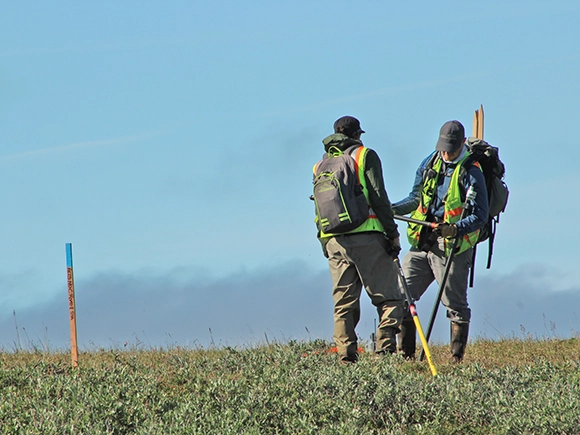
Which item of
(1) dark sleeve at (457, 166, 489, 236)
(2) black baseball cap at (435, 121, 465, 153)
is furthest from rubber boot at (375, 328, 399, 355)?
(2) black baseball cap at (435, 121, 465, 153)

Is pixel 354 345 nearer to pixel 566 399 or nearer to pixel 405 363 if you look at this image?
pixel 405 363

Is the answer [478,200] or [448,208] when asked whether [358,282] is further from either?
[478,200]

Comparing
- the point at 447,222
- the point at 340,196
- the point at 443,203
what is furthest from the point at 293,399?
the point at 443,203

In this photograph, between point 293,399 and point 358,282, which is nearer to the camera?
point 293,399

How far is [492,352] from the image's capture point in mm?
13062

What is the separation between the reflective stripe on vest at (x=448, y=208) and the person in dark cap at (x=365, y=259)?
0.65 meters

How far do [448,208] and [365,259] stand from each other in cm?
133

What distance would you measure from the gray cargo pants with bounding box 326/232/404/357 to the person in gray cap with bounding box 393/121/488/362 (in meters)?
0.55

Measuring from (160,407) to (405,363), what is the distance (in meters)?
3.33

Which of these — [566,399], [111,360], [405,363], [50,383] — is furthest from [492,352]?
[50,383]

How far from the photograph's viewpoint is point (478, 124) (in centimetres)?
1326

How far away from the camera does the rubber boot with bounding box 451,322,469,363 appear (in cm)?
1065

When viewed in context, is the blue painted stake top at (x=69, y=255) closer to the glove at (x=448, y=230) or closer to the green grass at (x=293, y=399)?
the green grass at (x=293, y=399)

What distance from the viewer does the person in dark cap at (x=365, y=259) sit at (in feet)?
33.0
